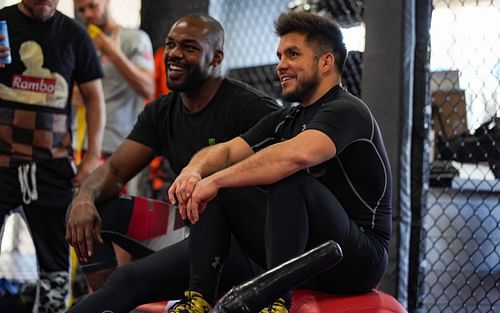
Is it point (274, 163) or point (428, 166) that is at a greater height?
point (274, 163)

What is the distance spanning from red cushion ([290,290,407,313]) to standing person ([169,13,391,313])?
3 cm

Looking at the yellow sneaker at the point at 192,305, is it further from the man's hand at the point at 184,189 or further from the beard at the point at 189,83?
the beard at the point at 189,83

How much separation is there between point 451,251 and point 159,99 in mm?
1277

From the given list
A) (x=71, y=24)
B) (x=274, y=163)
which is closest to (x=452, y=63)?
(x=274, y=163)

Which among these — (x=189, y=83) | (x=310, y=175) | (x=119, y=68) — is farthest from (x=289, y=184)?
(x=119, y=68)

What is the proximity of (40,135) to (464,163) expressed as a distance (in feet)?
5.26

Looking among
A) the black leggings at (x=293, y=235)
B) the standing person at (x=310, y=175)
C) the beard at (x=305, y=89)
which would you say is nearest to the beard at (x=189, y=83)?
the standing person at (x=310, y=175)

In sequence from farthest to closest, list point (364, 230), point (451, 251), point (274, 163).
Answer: point (451, 251), point (364, 230), point (274, 163)

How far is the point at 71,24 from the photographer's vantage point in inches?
109

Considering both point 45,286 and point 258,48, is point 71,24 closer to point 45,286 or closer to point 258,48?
point 45,286

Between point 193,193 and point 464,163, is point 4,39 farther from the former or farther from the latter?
point 464,163

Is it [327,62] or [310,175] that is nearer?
[310,175]

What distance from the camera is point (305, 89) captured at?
2111mm

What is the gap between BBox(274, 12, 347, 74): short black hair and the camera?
2.12 meters
